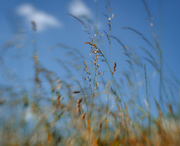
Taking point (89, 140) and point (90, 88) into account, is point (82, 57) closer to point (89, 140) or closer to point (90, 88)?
point (90, 88)

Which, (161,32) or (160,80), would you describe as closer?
(160,80)

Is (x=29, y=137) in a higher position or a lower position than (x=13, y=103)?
lower

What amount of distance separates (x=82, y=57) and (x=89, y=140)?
33.7 inches

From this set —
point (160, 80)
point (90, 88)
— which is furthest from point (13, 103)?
point (160, 80)

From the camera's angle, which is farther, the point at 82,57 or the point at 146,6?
the point at 82,57

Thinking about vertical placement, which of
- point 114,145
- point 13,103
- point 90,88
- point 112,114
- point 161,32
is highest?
point 161,32

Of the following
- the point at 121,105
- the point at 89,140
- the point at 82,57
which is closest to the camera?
the point at 89,140

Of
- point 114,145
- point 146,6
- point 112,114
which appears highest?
point 146,6

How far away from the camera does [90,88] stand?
176 centimetres

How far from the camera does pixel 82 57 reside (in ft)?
6.73

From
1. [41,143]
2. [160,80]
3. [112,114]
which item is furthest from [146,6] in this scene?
[41,143]

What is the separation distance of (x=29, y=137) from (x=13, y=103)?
0.50 meters

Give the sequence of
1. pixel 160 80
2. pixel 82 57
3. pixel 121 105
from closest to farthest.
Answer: pixel 160 80 < pixel 121 105 < pixel 82 57

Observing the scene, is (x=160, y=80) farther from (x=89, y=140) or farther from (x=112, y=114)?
(x=89, y=140)
